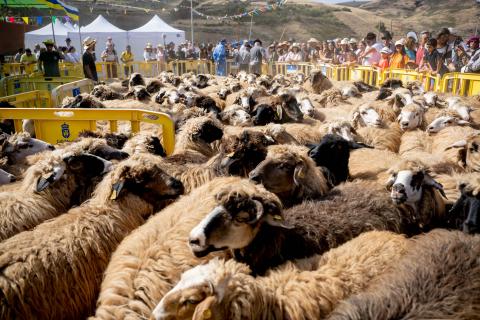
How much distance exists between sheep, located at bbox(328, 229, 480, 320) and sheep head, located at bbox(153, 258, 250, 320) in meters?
0.59

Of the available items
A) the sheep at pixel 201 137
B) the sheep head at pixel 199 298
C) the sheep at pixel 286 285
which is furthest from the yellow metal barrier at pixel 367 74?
the sheep head at pixel 199 298

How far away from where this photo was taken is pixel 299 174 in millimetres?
3834

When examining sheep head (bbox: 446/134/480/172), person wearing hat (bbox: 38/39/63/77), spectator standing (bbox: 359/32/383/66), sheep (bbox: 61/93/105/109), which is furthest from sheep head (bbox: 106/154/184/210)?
spectator standing (bbox: 359/32/383/66)

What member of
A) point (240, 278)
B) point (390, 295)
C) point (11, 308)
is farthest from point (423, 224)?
point (11, 308)

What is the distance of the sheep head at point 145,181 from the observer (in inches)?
134

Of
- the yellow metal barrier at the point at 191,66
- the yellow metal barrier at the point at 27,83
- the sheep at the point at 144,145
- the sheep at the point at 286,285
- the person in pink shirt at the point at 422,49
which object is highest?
the person in pink shirt at the point at 422,49

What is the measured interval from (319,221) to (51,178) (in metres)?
2.40

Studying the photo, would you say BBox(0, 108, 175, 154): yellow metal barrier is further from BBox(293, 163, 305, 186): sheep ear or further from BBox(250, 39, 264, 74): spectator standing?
BBox(250, 39, 264, 74): spectator standing

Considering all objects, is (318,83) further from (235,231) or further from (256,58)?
(235,231)

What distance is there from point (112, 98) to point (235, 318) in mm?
7829

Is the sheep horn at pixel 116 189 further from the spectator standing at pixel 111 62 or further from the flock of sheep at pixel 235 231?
the spectator standing at pixel 111 62

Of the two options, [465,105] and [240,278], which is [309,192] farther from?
[465,105]

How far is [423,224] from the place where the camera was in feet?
11.5

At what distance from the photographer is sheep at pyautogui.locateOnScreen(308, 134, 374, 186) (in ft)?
14.3
